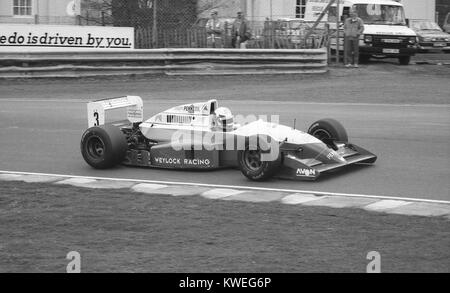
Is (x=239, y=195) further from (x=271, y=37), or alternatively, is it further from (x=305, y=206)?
(x=271, y=37)

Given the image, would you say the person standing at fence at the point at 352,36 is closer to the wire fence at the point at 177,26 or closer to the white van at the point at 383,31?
the wire fence at the point at 177,26

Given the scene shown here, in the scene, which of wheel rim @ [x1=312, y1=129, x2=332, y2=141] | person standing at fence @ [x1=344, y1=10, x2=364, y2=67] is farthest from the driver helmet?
person standing at fence @ [x1=344, y1=10, x2=364, y2=67]

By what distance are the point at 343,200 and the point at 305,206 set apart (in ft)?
1.57

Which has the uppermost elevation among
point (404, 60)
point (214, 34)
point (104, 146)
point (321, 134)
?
point (214, 34)

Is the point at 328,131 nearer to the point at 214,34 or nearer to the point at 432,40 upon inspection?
the point at 214,34

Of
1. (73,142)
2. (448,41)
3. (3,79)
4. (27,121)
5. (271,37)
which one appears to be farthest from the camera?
(448,41)

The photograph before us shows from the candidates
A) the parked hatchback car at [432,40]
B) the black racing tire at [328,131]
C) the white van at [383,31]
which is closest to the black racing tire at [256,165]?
the black racing tire at [328,131]

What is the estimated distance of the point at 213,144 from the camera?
32.8 ft

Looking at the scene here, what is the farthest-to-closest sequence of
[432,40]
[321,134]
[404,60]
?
[432,40]
[404,60]
[321,134]

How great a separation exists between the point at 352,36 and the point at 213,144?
14.3m

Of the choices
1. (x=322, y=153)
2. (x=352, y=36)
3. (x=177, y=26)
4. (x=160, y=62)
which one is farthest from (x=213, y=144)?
(x=177, y=26)

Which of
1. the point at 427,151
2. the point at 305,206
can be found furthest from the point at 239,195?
the point at 427,151

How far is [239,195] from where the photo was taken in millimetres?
8742

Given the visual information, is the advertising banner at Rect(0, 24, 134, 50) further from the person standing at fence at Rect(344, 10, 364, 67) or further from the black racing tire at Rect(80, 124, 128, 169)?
the black racing tire at Rect(80, 124, 128, 169)
